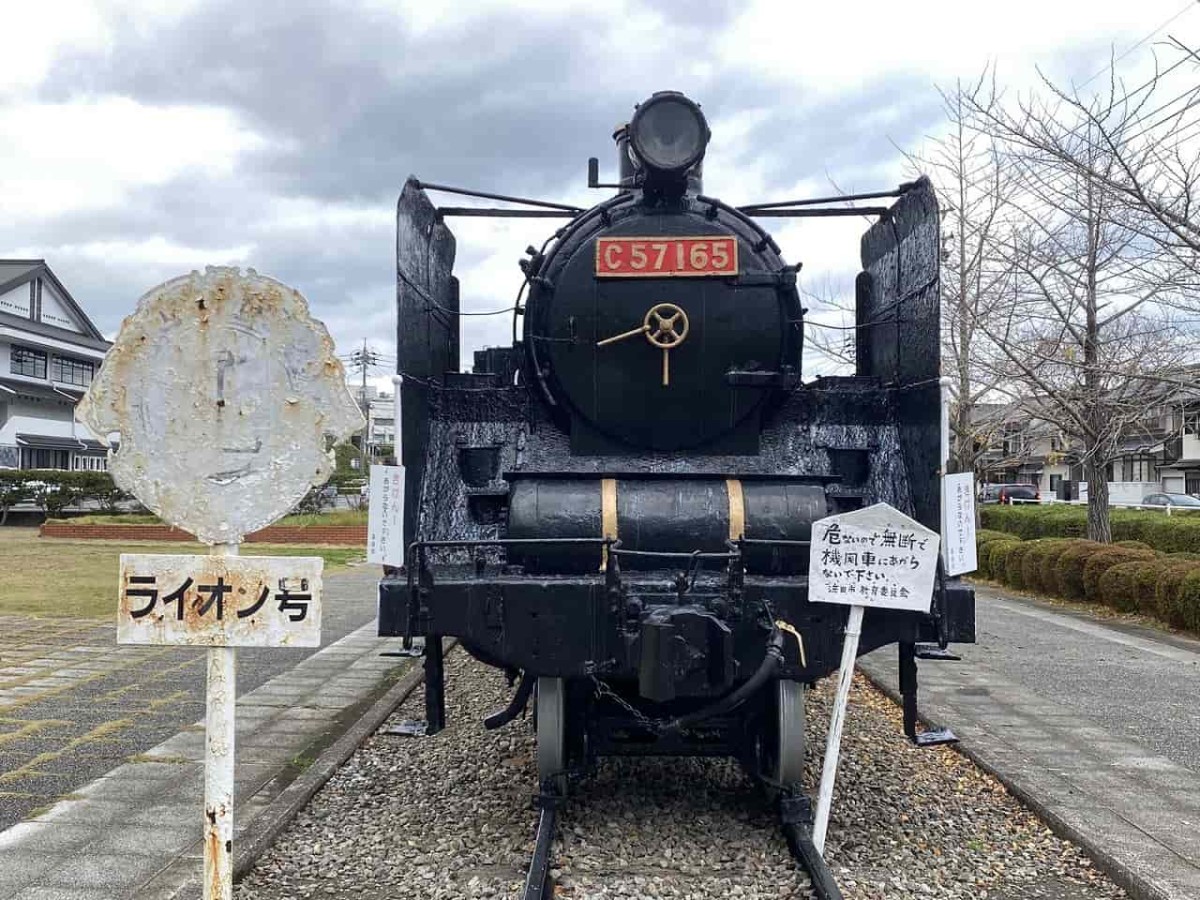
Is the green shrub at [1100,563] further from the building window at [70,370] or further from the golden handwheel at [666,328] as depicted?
the building window at [70,370]

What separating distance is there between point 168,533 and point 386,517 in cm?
2046

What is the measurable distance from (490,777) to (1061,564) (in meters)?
11.3

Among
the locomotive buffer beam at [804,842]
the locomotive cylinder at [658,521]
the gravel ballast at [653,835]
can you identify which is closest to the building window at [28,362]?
the gravel ballast at [653,835]

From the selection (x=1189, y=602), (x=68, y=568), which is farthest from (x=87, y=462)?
(x=1189, y=602)

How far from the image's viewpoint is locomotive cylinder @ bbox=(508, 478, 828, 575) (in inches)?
161

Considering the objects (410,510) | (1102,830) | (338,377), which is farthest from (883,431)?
(338,377)

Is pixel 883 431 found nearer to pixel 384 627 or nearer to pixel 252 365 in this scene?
pixel 384 627

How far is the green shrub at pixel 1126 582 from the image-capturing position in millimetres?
11633

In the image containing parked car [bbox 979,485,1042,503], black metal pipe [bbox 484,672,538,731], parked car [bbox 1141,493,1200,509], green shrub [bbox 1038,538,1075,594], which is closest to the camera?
black metal pipe [bbox 484,672,538,731]

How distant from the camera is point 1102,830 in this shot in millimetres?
4332

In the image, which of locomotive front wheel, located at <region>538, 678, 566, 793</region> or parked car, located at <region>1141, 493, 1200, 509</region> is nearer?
locomotive front wheel, located at <region>538, 678, 566, 793</region>

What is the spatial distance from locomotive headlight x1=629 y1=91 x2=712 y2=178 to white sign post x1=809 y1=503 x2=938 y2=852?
6.52 feet

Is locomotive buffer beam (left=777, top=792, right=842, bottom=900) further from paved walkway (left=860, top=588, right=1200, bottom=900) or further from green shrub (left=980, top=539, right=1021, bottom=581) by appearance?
green shrub (left=980, top=539, right=1021, bottom=581)

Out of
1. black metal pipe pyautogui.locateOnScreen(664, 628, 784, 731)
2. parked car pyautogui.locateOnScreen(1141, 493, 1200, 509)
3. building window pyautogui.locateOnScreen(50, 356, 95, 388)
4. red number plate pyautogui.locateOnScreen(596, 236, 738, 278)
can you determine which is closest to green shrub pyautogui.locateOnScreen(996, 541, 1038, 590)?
red number plate pyautogui.locateOnScreen(596, 236, 738, 278)
